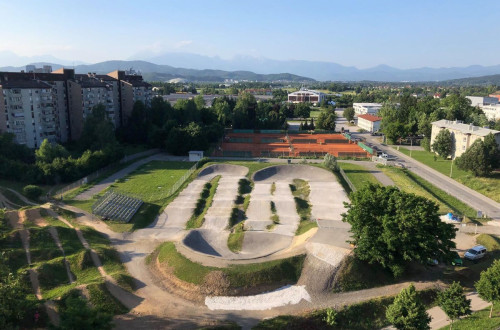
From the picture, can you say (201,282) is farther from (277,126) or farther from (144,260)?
(277,126)

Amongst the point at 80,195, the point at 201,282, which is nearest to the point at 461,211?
the point at 201,282

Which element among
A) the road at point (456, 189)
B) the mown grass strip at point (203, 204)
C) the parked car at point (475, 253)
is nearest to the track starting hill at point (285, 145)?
the road at point (456, 189)

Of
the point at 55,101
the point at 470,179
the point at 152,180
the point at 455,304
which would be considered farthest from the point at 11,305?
the point at 55,101

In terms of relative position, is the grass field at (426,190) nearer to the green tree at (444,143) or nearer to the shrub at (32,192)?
the green tree at (444,143)

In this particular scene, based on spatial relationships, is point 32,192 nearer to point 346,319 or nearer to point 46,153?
point 46,153

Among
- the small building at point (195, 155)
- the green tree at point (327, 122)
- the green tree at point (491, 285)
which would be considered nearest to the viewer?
the green tree at point (491, 285)

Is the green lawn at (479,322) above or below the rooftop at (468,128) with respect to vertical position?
below
